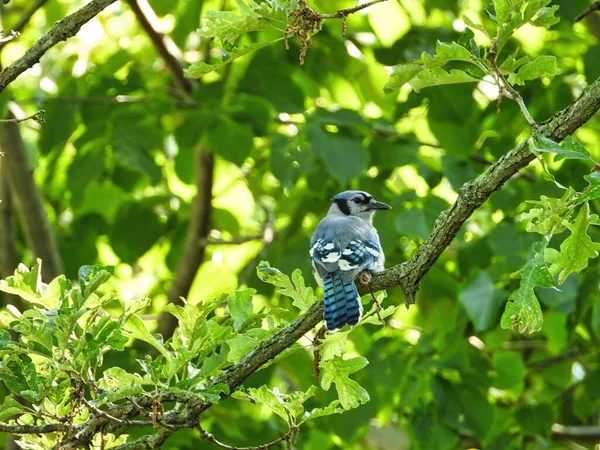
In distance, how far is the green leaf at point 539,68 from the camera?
6.53ft

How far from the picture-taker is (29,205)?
15.9 ft

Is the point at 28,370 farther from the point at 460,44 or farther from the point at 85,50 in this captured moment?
the point at 85,50

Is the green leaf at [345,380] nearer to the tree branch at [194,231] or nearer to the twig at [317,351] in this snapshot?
the twig at [317,351]

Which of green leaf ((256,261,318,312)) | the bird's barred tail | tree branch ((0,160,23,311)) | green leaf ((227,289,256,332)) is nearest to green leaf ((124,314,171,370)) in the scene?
green leaf ((227,289,256,332))

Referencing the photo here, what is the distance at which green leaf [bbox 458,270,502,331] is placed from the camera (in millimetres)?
3789

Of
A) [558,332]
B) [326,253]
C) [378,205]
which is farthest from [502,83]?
[558,332]

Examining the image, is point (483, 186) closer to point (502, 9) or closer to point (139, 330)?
point (502, 9)

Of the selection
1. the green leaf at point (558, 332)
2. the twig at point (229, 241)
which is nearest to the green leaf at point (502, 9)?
the green leaf at point (558, 332)

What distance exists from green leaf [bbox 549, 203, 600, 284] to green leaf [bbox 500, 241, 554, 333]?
0.04 metres

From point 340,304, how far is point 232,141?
1984 millimetres

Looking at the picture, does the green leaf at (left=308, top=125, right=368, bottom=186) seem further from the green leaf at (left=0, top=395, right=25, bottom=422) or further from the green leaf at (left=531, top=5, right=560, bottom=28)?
the green leaf at (left=0, top=395, right=25, bottom=422)

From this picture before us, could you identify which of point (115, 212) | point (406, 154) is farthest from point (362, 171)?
point (115, 212)

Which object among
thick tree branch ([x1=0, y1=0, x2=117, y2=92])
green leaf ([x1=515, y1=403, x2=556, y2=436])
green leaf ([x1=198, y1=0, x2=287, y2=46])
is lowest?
green leaf ([x1=515, y1=403, x2=556, y2=436])

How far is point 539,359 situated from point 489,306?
1.79 m
